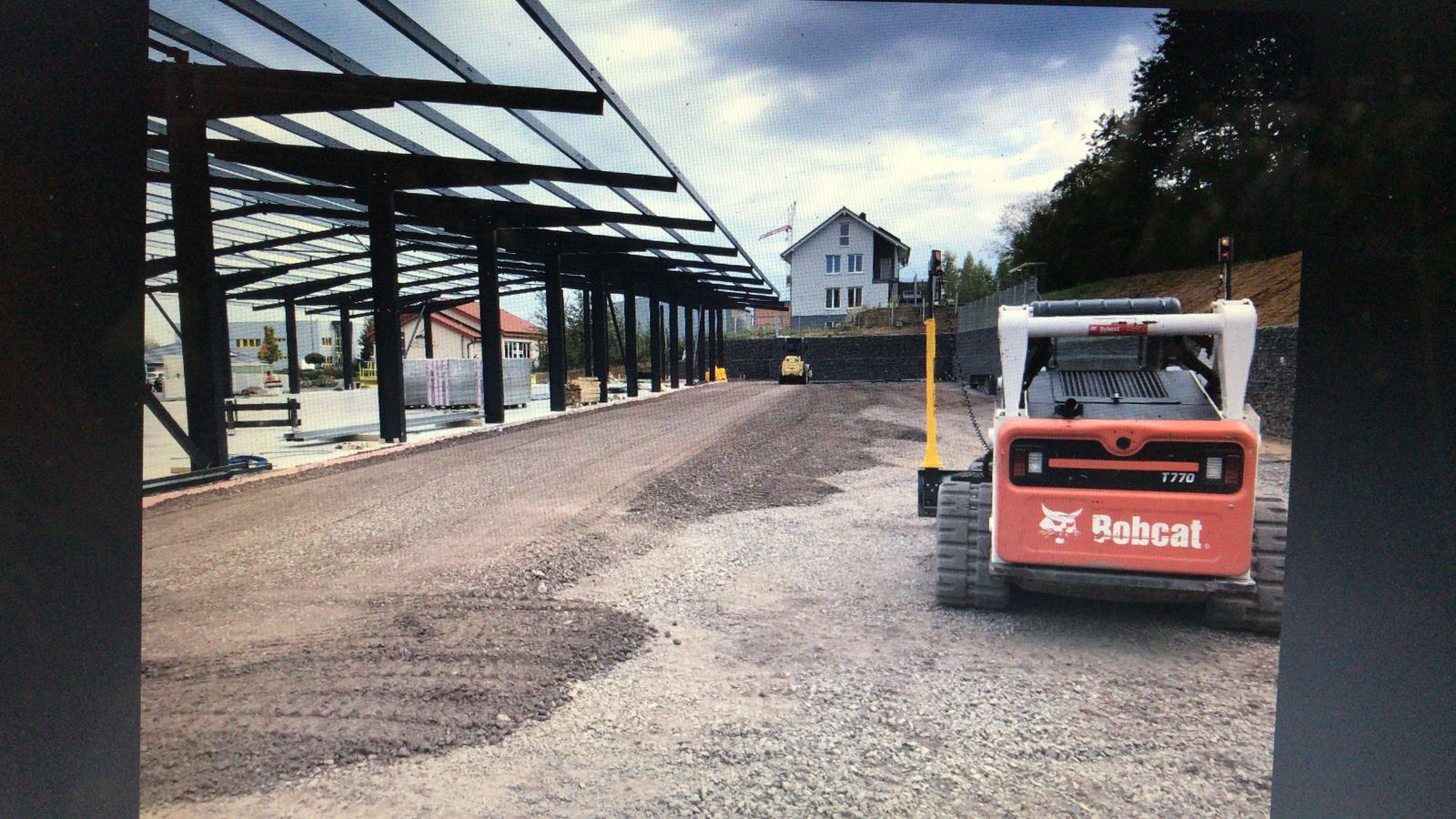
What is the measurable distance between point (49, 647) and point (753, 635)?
3.91m

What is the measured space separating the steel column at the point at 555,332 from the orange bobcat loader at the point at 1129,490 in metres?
19.3

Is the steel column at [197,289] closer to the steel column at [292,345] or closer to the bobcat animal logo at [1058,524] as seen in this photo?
the bobcat animal logo at [1058,524]

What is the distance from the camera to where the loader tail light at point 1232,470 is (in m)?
4.46

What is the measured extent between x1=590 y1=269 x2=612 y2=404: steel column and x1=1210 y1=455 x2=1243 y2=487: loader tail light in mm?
24277

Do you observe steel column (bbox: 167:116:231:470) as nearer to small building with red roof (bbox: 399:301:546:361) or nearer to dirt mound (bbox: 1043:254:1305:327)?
dirt mound (bbox: 1043:254:1305:327)

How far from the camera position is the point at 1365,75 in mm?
1558

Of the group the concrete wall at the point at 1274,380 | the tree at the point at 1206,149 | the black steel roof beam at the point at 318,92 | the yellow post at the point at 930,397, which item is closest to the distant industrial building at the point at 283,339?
the black steel roof beam at the point at 318,92

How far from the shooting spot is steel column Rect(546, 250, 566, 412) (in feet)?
76.2

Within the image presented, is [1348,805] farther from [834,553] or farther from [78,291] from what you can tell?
[834,553]

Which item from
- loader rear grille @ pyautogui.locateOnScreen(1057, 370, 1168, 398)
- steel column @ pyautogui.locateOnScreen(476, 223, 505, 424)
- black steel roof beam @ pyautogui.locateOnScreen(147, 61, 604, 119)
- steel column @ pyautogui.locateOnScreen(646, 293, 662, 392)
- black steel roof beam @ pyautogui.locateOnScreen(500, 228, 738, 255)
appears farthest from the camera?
steel column @ pyautogui.locateOnScreen(646, 293, 662, 392)

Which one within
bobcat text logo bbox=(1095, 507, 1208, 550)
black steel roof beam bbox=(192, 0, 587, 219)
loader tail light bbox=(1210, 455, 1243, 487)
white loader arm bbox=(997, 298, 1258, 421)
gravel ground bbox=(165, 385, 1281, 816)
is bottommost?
gravel ground bbox=(165, 385, 1281, 816)

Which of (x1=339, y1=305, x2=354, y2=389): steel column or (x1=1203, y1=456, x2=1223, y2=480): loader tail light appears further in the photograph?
(x1=339, y1=305, x2=354, y2=389): steel column

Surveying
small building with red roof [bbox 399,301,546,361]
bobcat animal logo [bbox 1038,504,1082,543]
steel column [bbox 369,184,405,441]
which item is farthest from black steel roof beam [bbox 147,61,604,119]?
small building with red roof [bbox 399,301,546,361]

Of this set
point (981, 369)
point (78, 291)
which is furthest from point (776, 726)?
point (981, 369)
